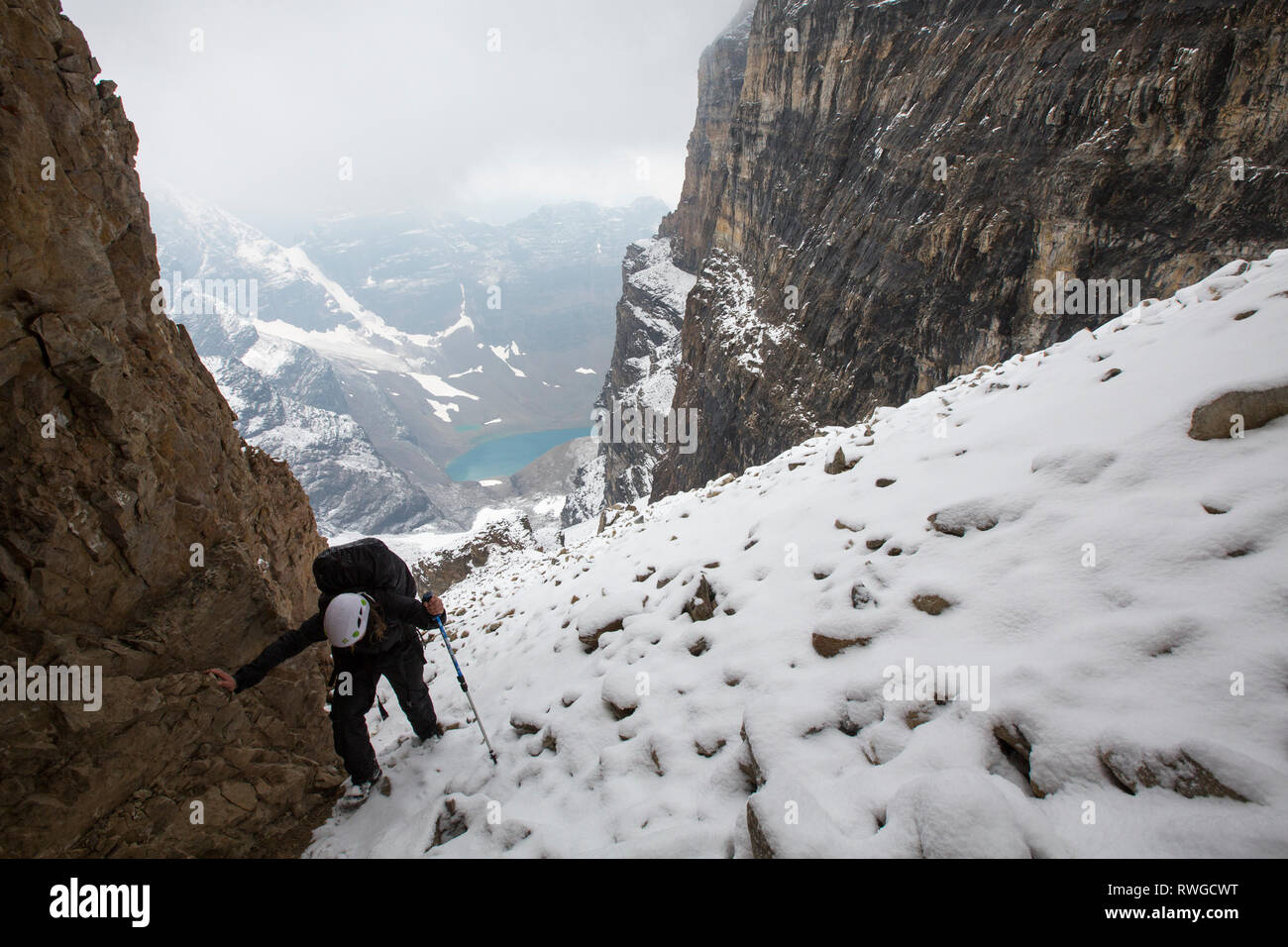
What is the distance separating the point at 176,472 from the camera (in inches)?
225

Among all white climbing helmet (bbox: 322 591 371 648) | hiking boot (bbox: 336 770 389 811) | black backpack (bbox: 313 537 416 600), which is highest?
black backpack (bbox: 313 537 416 600)

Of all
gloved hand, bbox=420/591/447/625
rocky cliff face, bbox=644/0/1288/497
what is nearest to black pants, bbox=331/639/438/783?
gloved hand, bbox=420/591/447/625

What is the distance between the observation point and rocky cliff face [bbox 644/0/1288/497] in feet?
48.1

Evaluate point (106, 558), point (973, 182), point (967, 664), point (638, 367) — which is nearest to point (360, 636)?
point (106, 558)

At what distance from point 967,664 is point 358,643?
5487 mm

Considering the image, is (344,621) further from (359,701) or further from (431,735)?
(431,735)

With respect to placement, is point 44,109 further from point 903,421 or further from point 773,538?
point 903,421

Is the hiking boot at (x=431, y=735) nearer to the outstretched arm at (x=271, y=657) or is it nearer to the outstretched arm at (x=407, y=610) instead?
the outstretched arm at (x=407, y=610)

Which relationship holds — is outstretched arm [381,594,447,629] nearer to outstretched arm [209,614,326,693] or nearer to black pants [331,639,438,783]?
black pants [331,639,438,783]

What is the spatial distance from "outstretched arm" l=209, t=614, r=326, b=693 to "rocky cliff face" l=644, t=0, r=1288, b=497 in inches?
865

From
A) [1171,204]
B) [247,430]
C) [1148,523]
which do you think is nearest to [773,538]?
[1148,523]

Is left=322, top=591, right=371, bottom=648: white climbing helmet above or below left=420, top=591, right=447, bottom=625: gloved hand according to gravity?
A: above

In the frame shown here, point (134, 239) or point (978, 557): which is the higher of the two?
point (134, 239)
